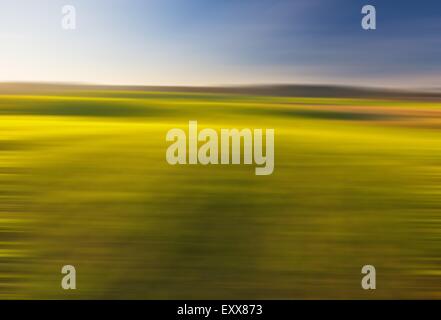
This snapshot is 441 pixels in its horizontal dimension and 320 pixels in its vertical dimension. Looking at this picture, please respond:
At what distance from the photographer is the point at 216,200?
3535 millimetres

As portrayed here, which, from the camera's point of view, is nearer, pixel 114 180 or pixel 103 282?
pixel 103 282

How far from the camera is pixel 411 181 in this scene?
11.9ft

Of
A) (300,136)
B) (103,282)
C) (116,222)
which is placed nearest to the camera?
(103,282)

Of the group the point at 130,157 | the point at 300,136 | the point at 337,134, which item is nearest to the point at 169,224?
the point at 130,157

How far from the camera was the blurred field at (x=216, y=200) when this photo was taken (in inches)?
127

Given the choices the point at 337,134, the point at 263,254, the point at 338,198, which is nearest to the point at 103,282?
the point at 263,254

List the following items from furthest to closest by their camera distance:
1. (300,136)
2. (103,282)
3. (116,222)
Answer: (300,136) < (116,222) < (103,282)

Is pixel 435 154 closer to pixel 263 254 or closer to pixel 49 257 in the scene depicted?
pixel 263 254

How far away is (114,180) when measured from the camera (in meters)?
3.62

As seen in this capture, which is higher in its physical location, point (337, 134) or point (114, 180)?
point (337, 134)

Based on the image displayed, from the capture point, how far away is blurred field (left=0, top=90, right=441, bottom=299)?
3.22 meters
